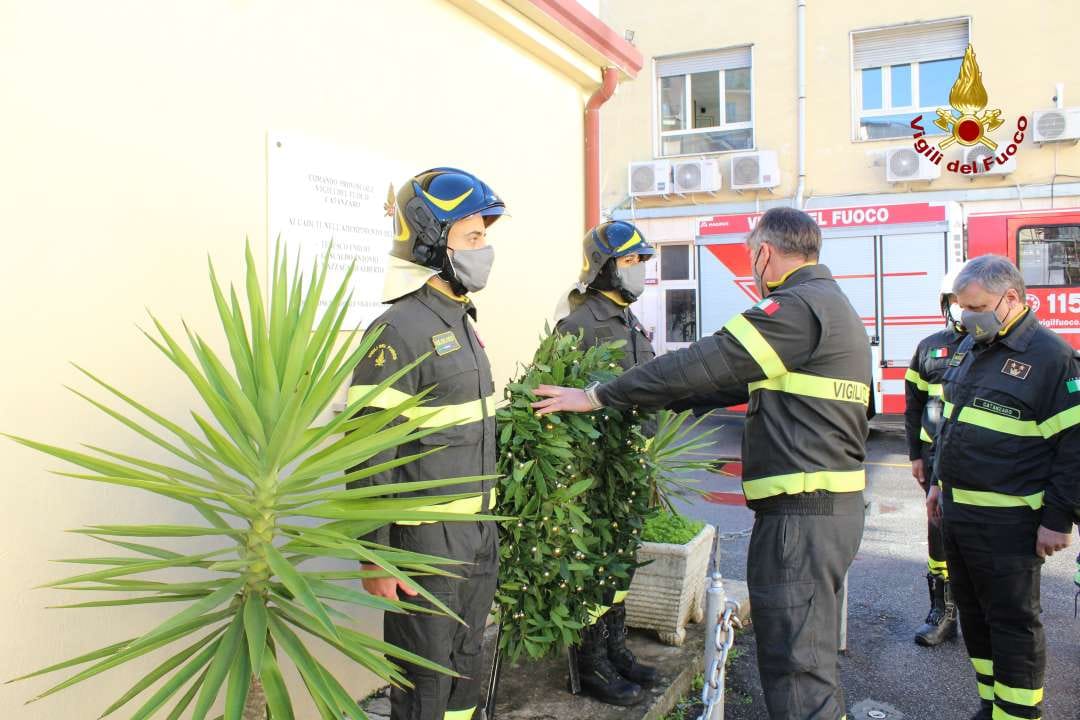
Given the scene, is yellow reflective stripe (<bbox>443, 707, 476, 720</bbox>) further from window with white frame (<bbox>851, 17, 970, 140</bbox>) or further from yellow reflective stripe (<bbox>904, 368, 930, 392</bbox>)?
window with white frame (<bbox>851, 17, 970, 140</bbox>)

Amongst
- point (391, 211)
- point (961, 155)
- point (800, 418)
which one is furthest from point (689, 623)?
point (961, 155)

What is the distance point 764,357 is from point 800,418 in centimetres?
29

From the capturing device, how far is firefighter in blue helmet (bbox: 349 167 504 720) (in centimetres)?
Result: 275

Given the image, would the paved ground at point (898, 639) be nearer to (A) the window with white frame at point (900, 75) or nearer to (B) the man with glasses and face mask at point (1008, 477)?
(B) the man with glasses and face mask at point (1008, 477)

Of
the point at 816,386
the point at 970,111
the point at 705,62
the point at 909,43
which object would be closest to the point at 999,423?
the point at 816,386

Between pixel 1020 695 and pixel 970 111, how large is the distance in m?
14.8

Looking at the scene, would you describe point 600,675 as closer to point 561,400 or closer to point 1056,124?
point 561,400

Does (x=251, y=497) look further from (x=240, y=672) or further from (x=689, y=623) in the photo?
(x=689, y=623)

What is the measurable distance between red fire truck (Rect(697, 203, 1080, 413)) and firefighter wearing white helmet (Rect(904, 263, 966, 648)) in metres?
6.45

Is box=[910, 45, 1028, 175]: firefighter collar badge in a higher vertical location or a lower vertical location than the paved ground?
higher

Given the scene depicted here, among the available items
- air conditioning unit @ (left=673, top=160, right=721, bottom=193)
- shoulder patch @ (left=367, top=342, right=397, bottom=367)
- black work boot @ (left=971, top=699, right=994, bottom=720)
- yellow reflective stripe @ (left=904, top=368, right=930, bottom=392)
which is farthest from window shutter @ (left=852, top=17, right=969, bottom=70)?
shoulder patch @ (left=367, top=342, right=397, bottom=367)

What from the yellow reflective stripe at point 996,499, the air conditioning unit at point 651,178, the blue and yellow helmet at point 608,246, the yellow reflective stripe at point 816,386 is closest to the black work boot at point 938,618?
the yellow reflective stripe at point 996,499

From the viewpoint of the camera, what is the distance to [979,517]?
12.4 feet

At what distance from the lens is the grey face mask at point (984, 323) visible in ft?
12.6
